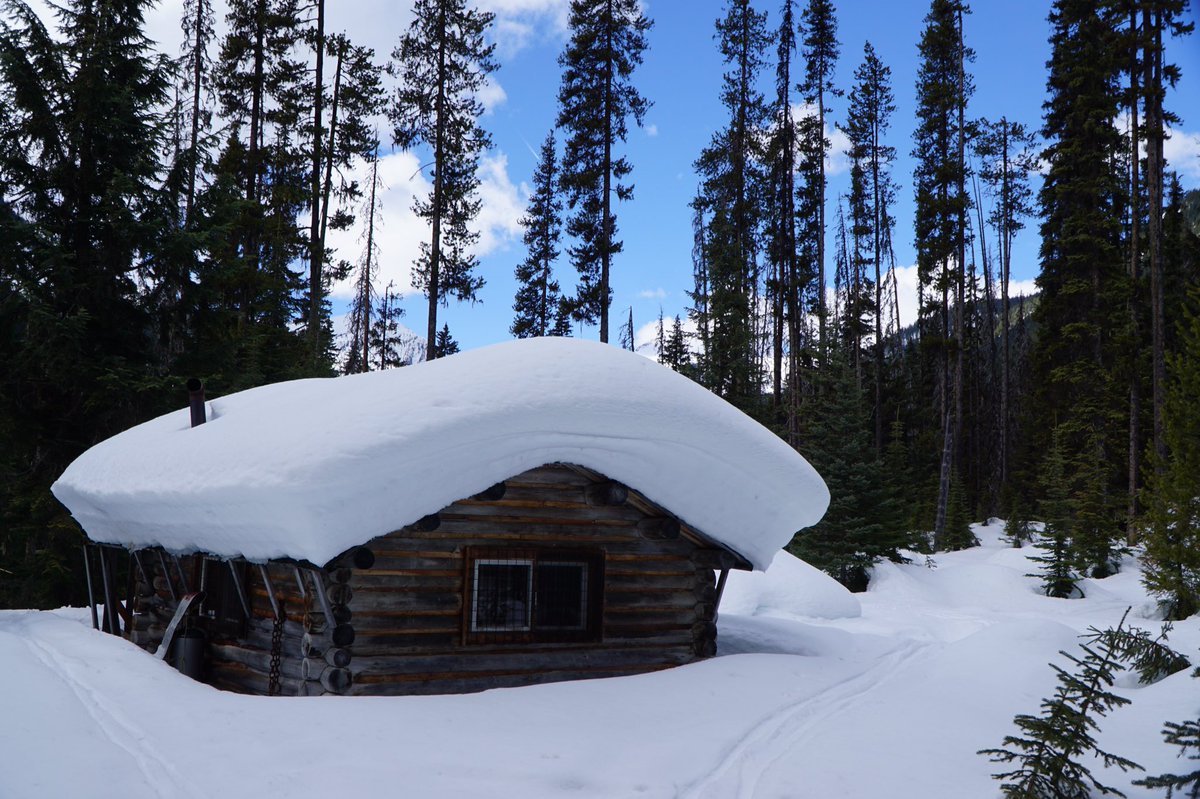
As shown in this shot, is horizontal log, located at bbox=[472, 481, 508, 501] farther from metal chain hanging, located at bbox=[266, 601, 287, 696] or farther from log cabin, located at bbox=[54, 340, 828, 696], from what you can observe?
metal chain hanging, located at bbox=[266, 601, 287, 696]

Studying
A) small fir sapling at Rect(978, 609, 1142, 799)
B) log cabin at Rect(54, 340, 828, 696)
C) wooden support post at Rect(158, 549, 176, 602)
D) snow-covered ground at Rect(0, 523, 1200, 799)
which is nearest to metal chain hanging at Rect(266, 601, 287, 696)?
log cabin at Rect(54, 340, 828, 696)

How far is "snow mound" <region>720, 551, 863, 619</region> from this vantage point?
16328 millimetres

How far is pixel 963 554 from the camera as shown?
2666 cm

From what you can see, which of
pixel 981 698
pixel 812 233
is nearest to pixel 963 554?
pixel 812 233

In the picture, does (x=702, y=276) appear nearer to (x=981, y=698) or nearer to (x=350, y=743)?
(x=981, y=698)

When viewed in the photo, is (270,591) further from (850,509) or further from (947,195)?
(947,195)

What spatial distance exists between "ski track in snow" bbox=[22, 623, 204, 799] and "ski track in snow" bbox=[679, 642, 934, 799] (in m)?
3.42

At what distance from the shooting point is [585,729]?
7.48 meters

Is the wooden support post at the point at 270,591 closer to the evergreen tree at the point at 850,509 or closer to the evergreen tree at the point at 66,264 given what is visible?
the evergreen tree at the point at 66,264

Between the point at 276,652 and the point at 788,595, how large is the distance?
1042 centimetres

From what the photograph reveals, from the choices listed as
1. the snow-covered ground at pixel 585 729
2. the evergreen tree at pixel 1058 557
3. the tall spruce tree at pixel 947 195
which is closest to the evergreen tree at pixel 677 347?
the tall spruce tree at pixel 947 195

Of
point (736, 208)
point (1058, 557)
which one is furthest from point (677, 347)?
point (1058, 557)

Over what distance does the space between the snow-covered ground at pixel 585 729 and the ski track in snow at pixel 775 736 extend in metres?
0.03

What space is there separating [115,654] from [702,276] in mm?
41439
